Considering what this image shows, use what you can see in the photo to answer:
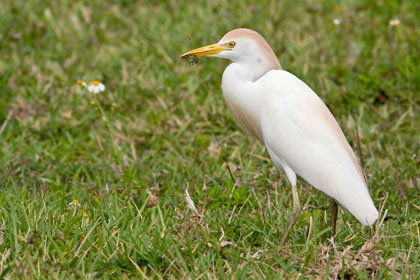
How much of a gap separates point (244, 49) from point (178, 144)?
151 cm

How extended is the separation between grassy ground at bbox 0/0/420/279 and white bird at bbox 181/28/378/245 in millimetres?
188

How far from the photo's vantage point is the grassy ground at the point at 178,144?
2910 mm

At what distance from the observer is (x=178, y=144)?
4.65 meters

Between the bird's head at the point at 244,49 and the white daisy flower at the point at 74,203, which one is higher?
the bird's head at the point at 244,49

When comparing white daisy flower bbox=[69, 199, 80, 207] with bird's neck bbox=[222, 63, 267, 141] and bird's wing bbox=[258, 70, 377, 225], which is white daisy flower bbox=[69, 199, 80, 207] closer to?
bird's neck bbox=[222, 63, 267, 141]

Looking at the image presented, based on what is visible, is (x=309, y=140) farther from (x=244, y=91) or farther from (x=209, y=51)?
(x=209, y=51)

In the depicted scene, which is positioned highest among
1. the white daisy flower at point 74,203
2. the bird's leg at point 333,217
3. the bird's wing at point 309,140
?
the bird's wing at point 309,140

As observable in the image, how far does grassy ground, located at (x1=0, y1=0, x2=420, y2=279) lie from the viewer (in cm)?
291

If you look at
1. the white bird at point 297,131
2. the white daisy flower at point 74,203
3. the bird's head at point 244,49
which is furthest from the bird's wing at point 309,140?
the white daisy flower at point 74,203

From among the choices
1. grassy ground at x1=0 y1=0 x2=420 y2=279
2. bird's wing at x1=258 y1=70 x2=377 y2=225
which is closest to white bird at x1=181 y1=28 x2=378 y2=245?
bird's wing at x1=258 y1=70 x2=377 y2=225

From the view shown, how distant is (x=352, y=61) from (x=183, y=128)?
5.23ft

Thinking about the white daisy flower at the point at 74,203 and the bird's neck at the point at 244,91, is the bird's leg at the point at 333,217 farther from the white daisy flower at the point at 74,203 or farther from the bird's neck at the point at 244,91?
the white daisy flower at the point at 74,203

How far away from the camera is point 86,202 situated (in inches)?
151

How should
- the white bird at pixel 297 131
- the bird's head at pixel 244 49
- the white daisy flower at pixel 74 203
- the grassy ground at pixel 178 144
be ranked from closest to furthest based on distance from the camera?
the grassy ground at pixel 178 144 < the white bird at pixel 297 131 < the bird's head at pixel 244 49 < the white daisy flower at pixel 74 203
